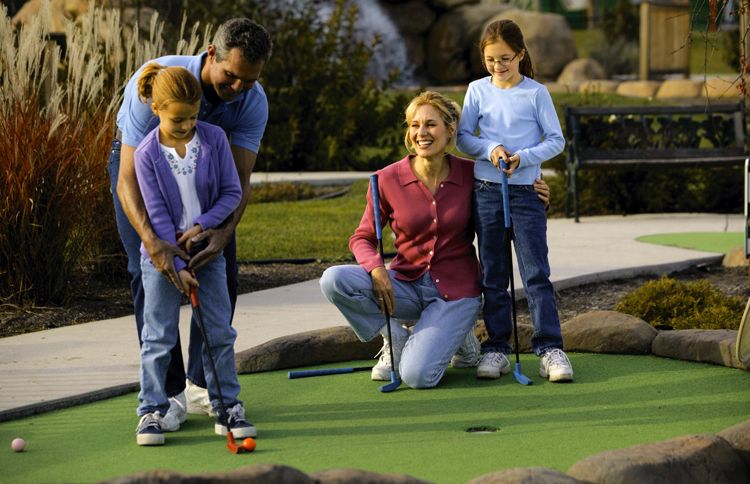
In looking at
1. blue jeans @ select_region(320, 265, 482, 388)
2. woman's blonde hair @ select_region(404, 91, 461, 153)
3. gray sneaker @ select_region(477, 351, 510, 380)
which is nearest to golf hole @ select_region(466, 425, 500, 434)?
blue jeans @ select_region(320, 265, 482, 388)

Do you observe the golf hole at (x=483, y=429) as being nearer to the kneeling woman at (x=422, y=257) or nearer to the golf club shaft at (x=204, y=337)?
the kneeling woman at (x=422, y=257)

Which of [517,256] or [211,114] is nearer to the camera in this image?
[211,114]

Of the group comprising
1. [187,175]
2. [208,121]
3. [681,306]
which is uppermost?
[208,121]

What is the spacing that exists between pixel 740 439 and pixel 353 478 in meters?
1.32

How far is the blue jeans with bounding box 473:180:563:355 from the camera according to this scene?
5.54 m

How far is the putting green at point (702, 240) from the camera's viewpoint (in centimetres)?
938

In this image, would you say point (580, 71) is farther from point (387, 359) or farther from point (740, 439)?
point (740, 439)

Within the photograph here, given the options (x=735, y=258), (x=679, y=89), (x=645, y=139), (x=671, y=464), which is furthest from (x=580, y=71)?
(x=671, y=464)

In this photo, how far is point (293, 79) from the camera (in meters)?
16.0

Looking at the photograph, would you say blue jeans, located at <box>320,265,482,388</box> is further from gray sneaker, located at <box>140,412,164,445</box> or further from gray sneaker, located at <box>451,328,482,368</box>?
gray sneaker, located at <box>140,412,164,445</box>

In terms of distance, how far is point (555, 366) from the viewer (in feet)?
17.6

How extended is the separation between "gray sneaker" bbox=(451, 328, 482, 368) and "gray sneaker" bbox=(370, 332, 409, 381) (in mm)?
266

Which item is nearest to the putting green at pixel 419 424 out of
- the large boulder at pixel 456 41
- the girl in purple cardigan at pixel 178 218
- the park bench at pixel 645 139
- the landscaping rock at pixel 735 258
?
the girl in purple cardigan at pixel 178 218

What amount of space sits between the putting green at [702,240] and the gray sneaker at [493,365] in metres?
3.99
